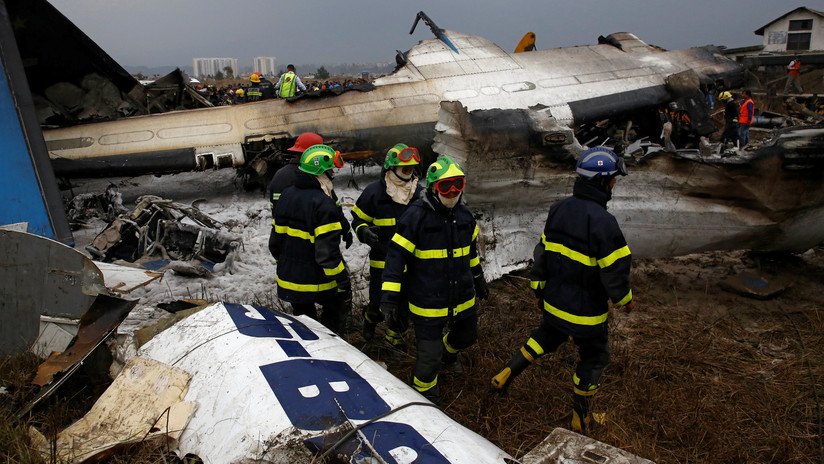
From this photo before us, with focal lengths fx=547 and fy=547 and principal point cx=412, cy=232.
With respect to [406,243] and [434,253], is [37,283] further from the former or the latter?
[434,253]

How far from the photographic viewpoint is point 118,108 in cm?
914

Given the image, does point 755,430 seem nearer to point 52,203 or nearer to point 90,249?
point 90,249

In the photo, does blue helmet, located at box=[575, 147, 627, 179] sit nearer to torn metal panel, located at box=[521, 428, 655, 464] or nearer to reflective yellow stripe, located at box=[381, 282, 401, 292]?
reflective yellow stripe, located at box=[381, 282, 401, 292]

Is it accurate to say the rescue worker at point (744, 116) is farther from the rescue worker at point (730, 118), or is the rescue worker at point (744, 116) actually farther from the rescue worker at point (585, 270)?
the rescue worker at point (585, 270)

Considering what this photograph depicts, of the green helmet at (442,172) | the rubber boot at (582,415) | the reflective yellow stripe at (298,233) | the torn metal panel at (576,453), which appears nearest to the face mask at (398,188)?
the reflective yellow stripe at (298,233)

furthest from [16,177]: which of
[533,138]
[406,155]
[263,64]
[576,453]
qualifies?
[263,64]

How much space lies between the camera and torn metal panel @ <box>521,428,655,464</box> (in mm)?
2238

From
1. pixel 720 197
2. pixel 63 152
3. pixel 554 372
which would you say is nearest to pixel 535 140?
pixel 720 197

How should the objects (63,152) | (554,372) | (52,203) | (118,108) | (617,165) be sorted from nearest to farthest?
1. (617,165)
2. (554,372)
3. (52,203)
4. (63,152)
5. (118,108)

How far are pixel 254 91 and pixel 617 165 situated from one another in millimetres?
10965

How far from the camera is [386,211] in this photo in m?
4.17

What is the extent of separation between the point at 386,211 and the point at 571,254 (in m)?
1.56

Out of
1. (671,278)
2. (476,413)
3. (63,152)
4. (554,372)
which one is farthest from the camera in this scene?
(63,152)

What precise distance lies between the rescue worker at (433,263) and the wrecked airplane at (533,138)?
5.97 feet
